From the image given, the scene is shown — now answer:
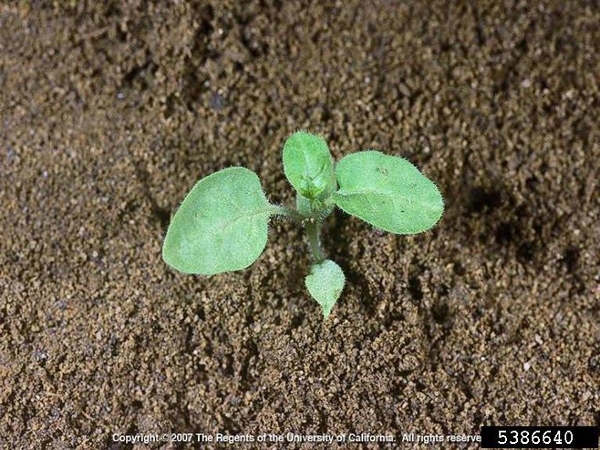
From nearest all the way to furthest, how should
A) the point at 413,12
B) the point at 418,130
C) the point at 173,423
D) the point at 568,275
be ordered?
1. the point at 173,423
2. the point at 568,275
3. the point at 418,130
4. the point at 413,12

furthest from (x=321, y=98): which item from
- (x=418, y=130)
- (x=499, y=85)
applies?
(x=499, y=85)

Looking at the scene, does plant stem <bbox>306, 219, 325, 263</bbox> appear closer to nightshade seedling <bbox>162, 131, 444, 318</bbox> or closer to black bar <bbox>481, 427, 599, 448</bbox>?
nightshade seedling <bbox>162, 131, 444, 318</bbox>

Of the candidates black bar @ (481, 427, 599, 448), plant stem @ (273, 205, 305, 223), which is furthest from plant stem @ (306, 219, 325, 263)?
black bar @ (481, 427, 599, 448)

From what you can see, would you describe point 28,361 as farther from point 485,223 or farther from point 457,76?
point 457,76

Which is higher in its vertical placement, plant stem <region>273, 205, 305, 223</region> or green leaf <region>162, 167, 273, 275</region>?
green leaf <region>162, 167, 273, 275</region>

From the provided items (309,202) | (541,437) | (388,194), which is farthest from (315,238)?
(541,437)

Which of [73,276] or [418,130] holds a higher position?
[418,130]
